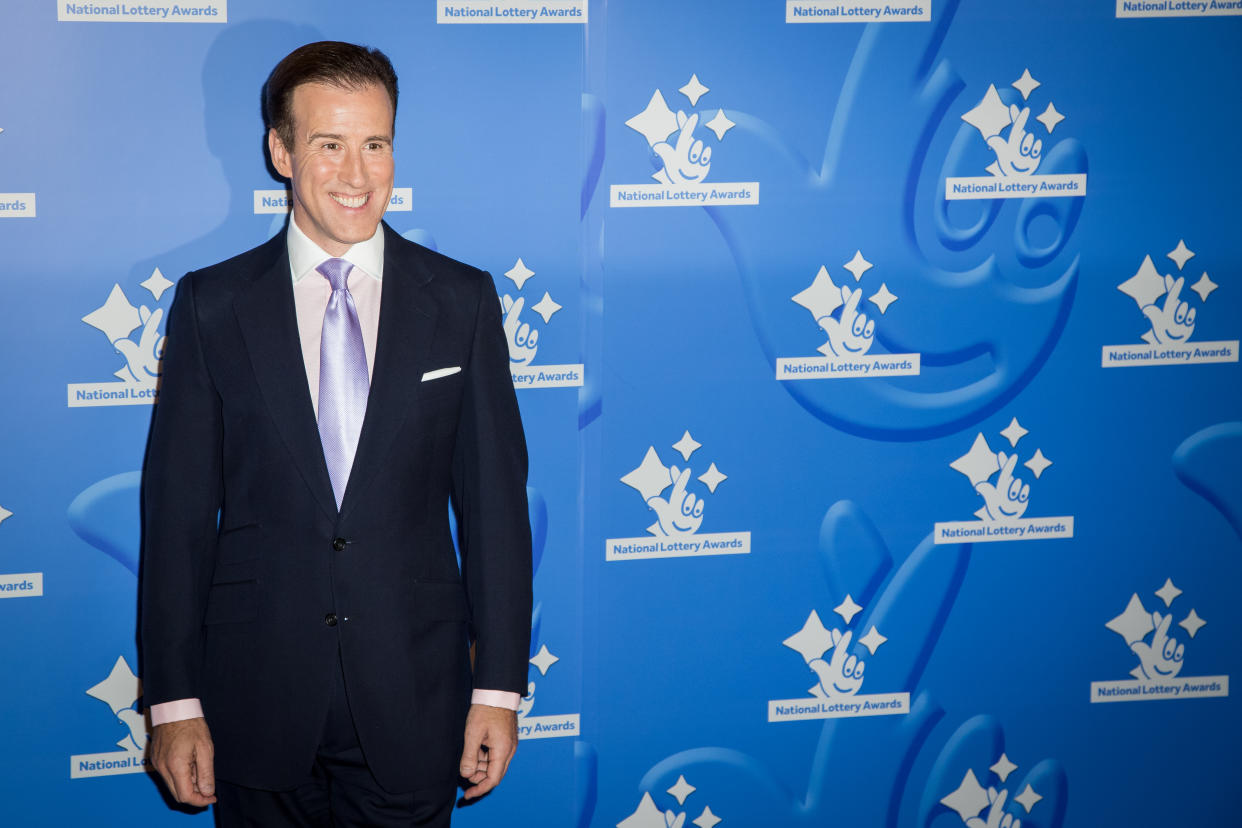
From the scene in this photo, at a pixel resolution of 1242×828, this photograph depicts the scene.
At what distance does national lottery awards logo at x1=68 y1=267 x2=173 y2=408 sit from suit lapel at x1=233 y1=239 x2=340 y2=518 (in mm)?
627

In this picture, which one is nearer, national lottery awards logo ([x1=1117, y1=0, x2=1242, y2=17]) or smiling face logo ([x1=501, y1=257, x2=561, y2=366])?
smiling face logo ([x1=501, y1=257, x2=561, y2=366])

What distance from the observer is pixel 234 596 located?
2.15 metres

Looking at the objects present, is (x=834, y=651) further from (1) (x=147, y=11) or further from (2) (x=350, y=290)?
(1) (x=147, y=11)

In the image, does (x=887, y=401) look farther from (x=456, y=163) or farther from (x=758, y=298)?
(x=456, y=163)

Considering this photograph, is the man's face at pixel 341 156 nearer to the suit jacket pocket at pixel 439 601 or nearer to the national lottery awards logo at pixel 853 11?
the suit jacket pocket at pixel 439 601

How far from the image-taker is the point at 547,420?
290cm

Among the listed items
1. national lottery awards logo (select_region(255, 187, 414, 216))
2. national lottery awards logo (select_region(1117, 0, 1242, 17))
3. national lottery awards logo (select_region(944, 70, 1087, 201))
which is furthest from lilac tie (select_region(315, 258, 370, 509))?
national lottery awards logo (select_region(1117, 0, 1242, 17))

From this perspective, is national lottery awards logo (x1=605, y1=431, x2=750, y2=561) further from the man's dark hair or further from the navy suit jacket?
the man's dark hair

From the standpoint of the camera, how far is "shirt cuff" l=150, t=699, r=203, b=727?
6.98ft

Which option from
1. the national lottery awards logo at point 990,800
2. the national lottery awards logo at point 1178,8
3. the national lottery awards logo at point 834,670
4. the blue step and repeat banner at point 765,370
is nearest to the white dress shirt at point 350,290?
the blue step and repeat banner at point 765,370

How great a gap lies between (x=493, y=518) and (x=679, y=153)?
110 centimetres

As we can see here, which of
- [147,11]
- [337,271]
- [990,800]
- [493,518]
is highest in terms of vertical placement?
[147,11]

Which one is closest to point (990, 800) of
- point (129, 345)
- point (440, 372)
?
point (440, 372)

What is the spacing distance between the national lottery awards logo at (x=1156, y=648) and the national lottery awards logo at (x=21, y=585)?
8.73ft
